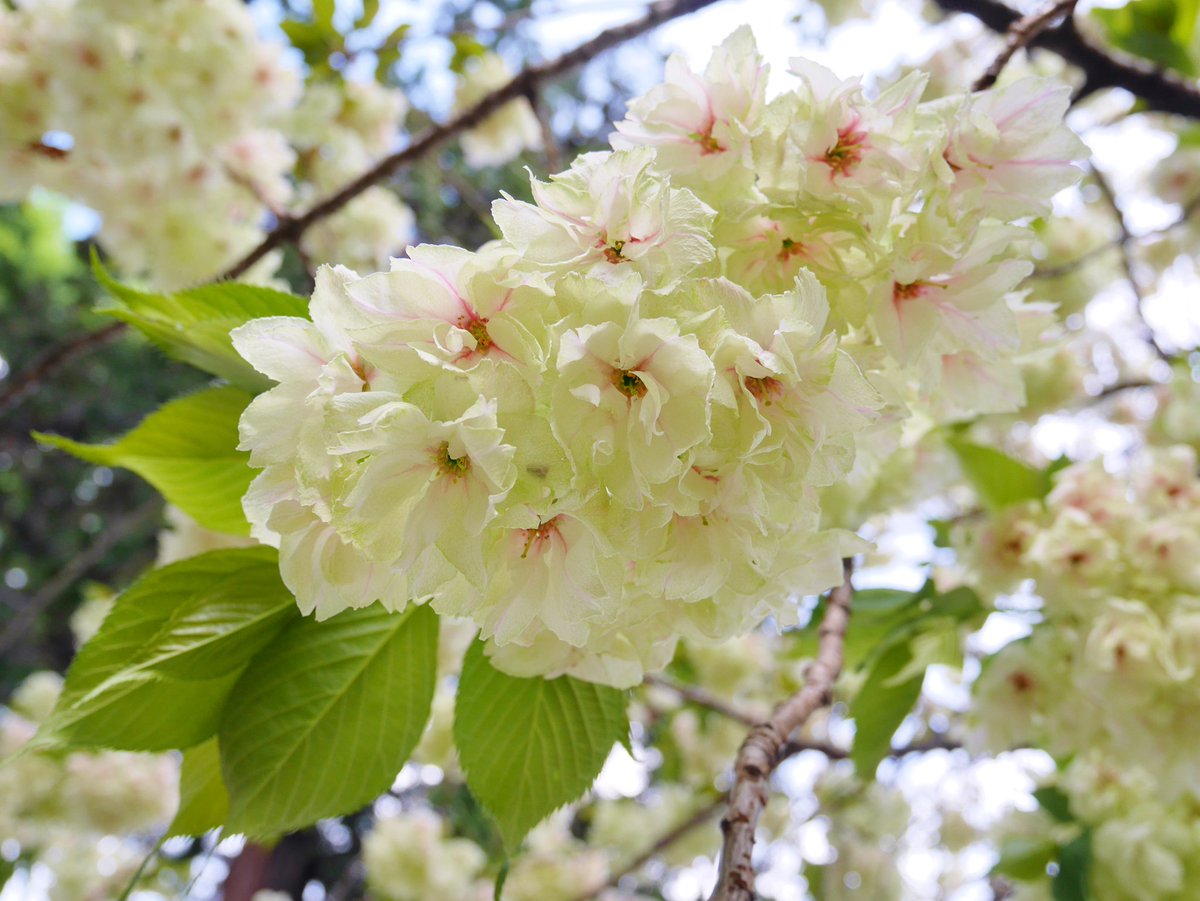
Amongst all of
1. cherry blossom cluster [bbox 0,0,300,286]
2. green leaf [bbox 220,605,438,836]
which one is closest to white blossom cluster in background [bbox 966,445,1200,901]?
green leaf [bbox 220,605,438,836]

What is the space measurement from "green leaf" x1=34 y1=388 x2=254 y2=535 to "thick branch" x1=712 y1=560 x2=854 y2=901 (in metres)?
0.43

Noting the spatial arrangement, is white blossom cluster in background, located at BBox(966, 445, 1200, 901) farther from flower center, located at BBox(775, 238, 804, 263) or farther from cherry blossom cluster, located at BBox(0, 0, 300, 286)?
cherry blossom cluster, located at BBox(0, 0, 300, 286)

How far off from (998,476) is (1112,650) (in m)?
0.28

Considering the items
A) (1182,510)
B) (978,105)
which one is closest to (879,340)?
(978,105)

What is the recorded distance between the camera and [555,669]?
0.59m

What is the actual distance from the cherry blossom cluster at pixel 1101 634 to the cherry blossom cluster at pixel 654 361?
0.64 metres

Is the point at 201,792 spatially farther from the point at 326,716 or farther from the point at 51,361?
the point at 51,361

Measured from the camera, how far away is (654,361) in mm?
427

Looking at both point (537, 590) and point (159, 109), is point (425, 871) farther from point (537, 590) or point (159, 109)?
point (537, 590)

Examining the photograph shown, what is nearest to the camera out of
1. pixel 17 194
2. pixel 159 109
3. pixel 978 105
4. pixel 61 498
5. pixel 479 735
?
pixel 978 105

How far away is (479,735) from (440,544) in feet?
0.97

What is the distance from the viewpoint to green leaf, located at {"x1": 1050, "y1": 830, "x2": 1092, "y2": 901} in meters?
1.30

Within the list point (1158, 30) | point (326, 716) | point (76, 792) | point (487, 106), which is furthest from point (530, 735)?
point (76, 792)

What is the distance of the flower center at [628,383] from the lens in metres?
0.44
